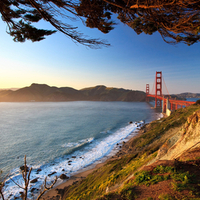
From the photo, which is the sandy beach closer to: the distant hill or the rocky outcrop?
the rocky outcrop

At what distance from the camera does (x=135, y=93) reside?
103000 mm

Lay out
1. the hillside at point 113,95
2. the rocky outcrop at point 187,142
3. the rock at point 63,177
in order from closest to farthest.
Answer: the rocky outcrop at point 187,142, the rock at point 63,177, the hillside at point 113,95

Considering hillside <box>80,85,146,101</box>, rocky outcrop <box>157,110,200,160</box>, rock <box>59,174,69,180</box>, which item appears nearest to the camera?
rocky outcrop <box>157,110,200,160</box>

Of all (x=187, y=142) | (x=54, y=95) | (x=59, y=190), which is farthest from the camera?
(x=54, y=95)

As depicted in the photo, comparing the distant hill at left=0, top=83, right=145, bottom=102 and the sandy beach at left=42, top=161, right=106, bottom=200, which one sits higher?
the distant hill at left=0, top=83, right=145, bottom=102

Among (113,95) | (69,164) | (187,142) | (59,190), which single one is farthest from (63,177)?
(113,95)

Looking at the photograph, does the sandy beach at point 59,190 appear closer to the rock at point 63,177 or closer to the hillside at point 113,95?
the rock at point 63,177

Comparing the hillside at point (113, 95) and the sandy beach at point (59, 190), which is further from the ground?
the hillside at point (113, 95)

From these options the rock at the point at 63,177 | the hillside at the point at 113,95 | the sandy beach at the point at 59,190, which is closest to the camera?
the sandy beach at the point at 59,190

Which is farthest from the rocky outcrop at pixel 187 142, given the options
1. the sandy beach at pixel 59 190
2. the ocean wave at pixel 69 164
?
the ocean wave at pixel 69 164

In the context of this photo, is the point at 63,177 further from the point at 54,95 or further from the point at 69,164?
the point at 54,95

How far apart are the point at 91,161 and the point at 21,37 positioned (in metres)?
8.73

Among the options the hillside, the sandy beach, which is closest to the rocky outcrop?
the sandy beach

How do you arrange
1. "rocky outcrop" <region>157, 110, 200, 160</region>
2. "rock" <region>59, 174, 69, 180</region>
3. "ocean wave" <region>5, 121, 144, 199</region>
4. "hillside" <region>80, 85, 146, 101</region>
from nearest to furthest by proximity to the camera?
"rocky outcrop" <region>157, 110, 200, 160</region> → "ocean wave" <region>5, 121, 144, 199</region> → "rock" <region>59, 174, 69, 180</region> → "hillside" <region>80, 85, 146, 101</region>
